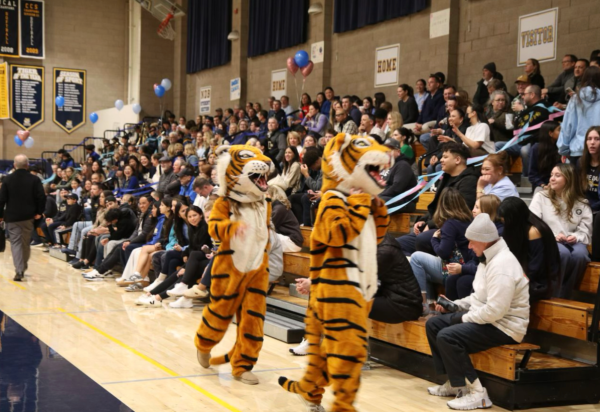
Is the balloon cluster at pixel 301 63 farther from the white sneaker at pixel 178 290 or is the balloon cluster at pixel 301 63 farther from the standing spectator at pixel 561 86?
the white sneaker at pixel 178 290

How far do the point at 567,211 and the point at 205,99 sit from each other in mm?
15407

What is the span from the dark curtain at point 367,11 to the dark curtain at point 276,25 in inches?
42.8

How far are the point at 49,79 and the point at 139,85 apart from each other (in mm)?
2876

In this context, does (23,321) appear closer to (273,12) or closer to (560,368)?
(560,368)

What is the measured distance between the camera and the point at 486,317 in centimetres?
419

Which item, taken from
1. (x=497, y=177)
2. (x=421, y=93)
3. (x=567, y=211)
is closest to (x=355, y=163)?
(x=567, y=211)

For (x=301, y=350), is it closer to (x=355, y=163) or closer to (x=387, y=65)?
(x=355, y=163)

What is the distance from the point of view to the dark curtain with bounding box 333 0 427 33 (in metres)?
Result: 12.3

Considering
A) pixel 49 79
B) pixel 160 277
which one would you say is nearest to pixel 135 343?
pixel 160 277

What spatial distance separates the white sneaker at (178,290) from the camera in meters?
7.30

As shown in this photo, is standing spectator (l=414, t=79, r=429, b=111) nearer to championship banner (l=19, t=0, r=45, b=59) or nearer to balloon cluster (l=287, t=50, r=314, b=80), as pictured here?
balloon cluster (l=287, t=50, r=314, b=80)

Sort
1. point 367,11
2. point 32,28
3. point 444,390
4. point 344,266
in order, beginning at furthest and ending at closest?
point 32,28 → point 367,11 → point 444,390 → point 344,266

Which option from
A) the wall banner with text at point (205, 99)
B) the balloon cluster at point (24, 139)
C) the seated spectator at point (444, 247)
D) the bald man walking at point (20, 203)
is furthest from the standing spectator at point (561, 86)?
the balloon cluster at point (24, 139)

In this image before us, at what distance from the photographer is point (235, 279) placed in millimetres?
4781
